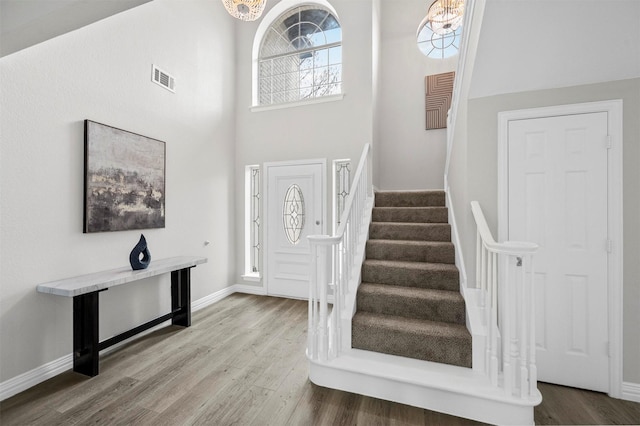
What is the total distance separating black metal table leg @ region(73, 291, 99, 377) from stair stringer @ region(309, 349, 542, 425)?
1768 mm

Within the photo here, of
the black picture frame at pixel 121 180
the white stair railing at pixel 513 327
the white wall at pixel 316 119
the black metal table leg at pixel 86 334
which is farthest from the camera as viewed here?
the white wall at pixel 316 119

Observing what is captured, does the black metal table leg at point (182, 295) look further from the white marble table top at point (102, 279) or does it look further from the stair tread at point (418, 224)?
the stair tread at point (418, 224)

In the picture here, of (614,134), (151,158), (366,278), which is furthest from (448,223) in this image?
(151,158)

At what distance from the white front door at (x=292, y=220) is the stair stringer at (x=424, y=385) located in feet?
6.91

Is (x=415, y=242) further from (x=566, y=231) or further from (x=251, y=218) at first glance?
(x=251, y=218)

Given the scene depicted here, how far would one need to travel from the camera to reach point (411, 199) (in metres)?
3.67

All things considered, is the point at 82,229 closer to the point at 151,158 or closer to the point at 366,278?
the point at 151,158

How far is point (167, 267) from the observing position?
9.43 feet

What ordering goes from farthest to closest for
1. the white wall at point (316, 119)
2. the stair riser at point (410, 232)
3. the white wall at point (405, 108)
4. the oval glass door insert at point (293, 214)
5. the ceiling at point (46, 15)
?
the white wall at point (405, 108), the oval glass door insert at point (293, 214), the white wall at point (316, 119), the stair riser at point (410, 232), the ceiling at point (46, 15)

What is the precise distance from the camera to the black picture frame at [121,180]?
2.55 metres

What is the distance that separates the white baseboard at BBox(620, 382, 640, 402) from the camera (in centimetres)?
206

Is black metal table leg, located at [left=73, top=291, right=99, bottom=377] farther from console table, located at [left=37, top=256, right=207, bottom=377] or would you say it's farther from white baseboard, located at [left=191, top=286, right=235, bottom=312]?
white baseboard, located at [left=191, top=286, right=235, bottom=312]

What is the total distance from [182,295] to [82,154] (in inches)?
68.3

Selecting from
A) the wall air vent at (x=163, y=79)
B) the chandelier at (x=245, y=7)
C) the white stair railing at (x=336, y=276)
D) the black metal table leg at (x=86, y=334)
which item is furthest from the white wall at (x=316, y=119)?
the black metal table leg at (x=86, y=334)
